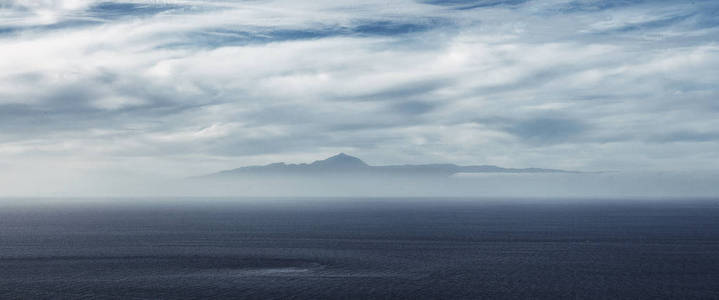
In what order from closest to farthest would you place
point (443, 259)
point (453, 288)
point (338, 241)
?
point (453, 288) → point (443, 259) → point (338, 241)

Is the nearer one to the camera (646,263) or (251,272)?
(251,272)

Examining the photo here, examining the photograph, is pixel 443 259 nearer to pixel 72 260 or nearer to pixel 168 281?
pixel 168 281

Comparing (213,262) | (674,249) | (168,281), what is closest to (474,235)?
(674,249)

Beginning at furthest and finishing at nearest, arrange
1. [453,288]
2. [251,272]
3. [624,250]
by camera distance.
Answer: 1. [624,250]
2. [251,272]
3. [453,288]

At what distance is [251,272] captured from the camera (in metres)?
98.4

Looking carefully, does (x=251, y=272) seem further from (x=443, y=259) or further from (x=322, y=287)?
(x=443, y=259)

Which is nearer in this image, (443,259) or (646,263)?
(646,263)

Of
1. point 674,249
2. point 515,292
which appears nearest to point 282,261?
point 515,292

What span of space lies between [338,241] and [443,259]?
4393 cm

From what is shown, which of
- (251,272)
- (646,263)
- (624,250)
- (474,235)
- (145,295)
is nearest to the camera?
(145,295)

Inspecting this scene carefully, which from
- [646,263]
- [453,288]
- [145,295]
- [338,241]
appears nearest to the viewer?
[145,295]

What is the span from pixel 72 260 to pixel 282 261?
131 ft

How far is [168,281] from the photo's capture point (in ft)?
292

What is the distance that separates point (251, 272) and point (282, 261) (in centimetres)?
1470
